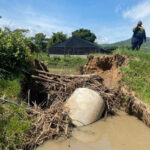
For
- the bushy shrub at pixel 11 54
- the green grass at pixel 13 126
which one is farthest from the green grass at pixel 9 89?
the green grass at pixel 13 126

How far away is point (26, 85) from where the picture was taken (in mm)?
6156

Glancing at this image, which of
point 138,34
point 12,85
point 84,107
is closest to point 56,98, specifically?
point 84,107

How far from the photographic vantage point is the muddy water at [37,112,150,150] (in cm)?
402

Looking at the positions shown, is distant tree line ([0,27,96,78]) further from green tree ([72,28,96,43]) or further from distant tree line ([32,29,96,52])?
green tree ([72,28,96,43])

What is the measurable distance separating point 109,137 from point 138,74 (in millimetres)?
3643

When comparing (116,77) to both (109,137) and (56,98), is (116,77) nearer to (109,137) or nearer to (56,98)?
(56,98)

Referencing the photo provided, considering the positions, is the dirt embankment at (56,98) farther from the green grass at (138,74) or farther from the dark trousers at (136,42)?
the dark trousers at (136,42)

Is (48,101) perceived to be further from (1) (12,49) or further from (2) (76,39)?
(2) (76,39)

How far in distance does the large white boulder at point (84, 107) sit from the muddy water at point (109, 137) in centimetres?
22

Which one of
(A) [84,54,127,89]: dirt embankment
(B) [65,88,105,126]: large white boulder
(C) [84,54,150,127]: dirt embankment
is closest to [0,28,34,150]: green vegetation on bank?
(B) [65,88,105,126]: large white boulder

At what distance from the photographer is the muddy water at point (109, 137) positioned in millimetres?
4016

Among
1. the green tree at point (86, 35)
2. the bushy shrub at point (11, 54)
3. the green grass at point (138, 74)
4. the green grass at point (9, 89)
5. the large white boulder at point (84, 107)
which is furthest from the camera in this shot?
the green tree at point (86, 35)

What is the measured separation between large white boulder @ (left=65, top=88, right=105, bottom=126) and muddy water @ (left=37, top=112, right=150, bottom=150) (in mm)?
222

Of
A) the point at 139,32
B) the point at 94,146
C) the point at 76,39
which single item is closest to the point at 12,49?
the point at 94,146
